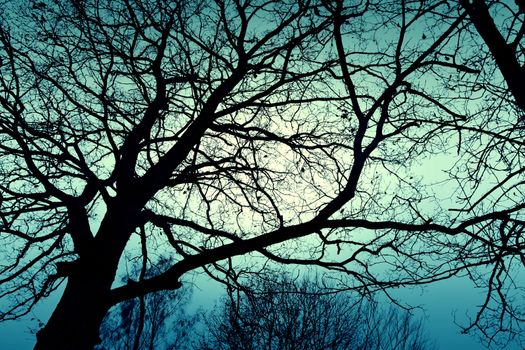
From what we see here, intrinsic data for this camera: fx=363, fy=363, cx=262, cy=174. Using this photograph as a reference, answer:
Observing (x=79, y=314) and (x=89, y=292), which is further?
(x=89, y=292)

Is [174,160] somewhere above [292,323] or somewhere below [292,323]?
below

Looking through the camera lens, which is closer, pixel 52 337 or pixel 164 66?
pixel 52 337

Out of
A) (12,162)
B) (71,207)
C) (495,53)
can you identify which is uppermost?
(12,162)

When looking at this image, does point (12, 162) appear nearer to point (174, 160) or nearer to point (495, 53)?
point (174, 160)

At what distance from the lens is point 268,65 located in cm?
584

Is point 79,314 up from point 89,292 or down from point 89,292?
down

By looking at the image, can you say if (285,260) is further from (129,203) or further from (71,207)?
(71,207)

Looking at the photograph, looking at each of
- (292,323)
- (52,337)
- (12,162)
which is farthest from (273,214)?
(292,323)

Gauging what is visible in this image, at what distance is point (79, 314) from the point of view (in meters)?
3.75

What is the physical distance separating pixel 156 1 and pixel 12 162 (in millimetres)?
3307

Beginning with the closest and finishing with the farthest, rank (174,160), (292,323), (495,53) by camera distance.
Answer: (495,53), (174,160), (292,323)

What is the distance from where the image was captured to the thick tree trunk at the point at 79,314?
142 inches

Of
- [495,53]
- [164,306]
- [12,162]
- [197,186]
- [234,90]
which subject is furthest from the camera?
[164,306]

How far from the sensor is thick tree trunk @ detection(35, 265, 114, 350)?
3609 mm
